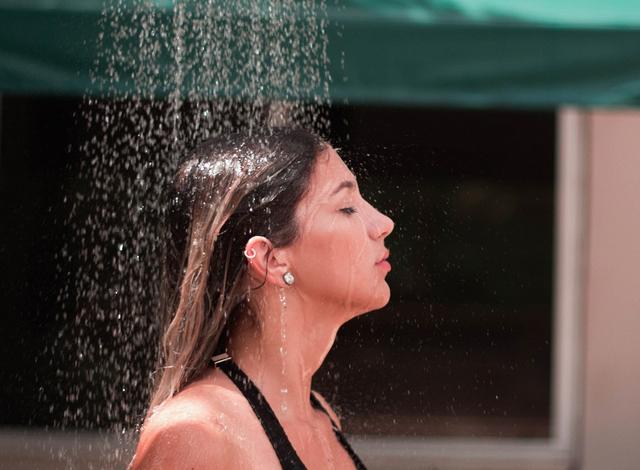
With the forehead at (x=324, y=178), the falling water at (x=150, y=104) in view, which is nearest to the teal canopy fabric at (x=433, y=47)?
the falling water at (x=150, y=104)

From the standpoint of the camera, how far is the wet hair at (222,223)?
209 cm

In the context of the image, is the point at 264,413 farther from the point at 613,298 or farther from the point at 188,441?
the point at 613,298

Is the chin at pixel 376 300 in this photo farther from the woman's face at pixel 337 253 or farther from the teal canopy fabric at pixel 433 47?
the teal canopy fabric at pixel 433 47

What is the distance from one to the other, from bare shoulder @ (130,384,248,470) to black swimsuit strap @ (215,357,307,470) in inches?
3.1

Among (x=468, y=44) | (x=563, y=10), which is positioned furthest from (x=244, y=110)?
(x=563, y=10)

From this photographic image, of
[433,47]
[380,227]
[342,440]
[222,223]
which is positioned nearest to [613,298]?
[433,47]

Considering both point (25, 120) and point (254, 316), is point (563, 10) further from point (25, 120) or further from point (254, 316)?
point (25, 120)

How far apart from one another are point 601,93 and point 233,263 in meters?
1.96

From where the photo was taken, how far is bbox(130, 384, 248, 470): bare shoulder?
74.4 inches

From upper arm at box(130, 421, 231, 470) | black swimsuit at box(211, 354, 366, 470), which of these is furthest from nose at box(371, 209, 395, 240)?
upper arm at box(130, 421, 231, 470)

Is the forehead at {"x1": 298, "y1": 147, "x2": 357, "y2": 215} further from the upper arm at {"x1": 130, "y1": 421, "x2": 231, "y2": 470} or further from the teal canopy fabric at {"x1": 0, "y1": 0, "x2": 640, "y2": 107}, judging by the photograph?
the teal canopy fabric at {"x1": 0, "y1": 0, "x2": 640, "y2": 107}

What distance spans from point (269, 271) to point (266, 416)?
25cm

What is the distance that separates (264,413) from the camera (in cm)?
204

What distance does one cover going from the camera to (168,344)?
220cm
